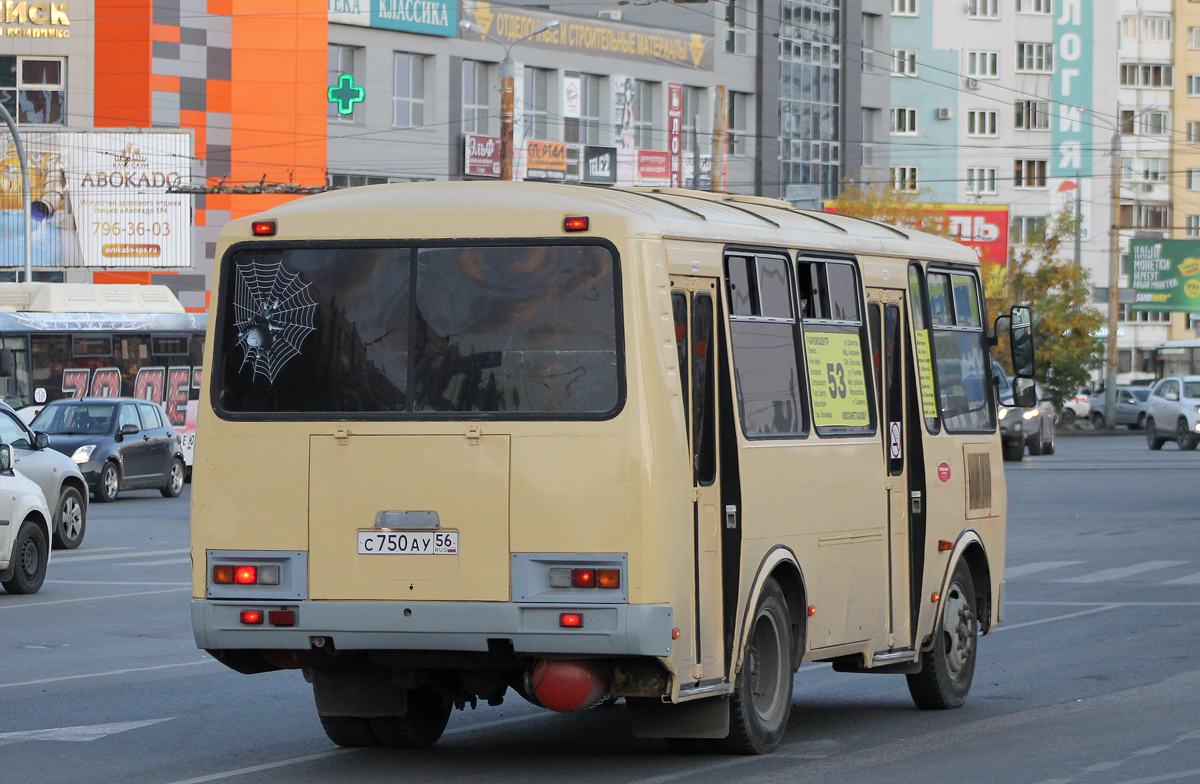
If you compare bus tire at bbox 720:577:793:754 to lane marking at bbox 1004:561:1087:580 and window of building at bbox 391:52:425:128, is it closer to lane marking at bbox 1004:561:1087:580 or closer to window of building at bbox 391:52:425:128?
lane marking at bbox 1004:561:1087:580

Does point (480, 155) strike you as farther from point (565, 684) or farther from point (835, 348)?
point (565, 684)

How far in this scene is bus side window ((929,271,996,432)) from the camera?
1140cm

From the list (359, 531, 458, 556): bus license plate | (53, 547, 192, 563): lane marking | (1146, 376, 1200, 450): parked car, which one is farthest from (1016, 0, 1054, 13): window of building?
(359, 531, 458, 556): bus license plate

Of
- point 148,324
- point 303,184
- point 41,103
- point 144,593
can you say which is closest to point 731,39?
point 303,184

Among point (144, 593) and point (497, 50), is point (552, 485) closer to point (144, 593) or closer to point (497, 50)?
point (144, 593)

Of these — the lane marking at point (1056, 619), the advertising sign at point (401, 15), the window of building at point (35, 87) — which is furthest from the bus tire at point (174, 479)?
the advertising sign at point (401, 15)

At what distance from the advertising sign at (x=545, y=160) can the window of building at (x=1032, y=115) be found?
4017 cm

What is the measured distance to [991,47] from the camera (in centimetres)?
10075

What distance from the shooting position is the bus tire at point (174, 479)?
3288 cm

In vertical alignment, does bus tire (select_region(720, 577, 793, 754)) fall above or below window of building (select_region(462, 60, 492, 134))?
below

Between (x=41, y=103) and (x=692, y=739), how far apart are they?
Answer: 51.0m

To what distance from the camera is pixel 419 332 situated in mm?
8625

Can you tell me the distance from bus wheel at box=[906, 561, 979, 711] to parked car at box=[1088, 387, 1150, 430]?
62.4 metres

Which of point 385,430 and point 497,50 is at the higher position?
point 497,50
